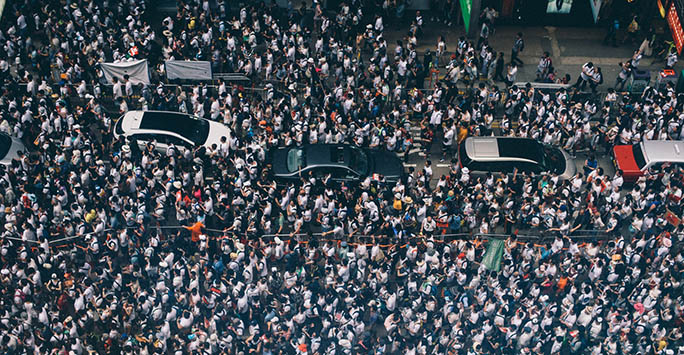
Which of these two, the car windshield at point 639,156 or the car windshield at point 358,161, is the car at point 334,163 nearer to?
the car windshield at point 358,161

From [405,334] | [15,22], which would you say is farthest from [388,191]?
[15,22]

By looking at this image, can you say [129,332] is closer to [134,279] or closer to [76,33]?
[134,279]

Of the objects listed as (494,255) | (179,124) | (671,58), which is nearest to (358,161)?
(494,255)

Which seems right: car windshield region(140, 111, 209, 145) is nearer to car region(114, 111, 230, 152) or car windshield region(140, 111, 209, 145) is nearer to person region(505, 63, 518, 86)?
car region(114, 111, 230, 152)

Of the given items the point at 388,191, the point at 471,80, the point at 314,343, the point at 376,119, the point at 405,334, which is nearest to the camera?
the point at 314,343

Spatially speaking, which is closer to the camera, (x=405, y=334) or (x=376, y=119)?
(x=405, y=334)

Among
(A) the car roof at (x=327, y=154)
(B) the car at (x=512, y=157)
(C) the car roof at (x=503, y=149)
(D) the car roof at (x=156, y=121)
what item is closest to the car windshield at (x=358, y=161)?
(A) the car roof at (x=327, y=154)

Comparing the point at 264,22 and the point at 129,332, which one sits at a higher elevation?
the point at 264,22
